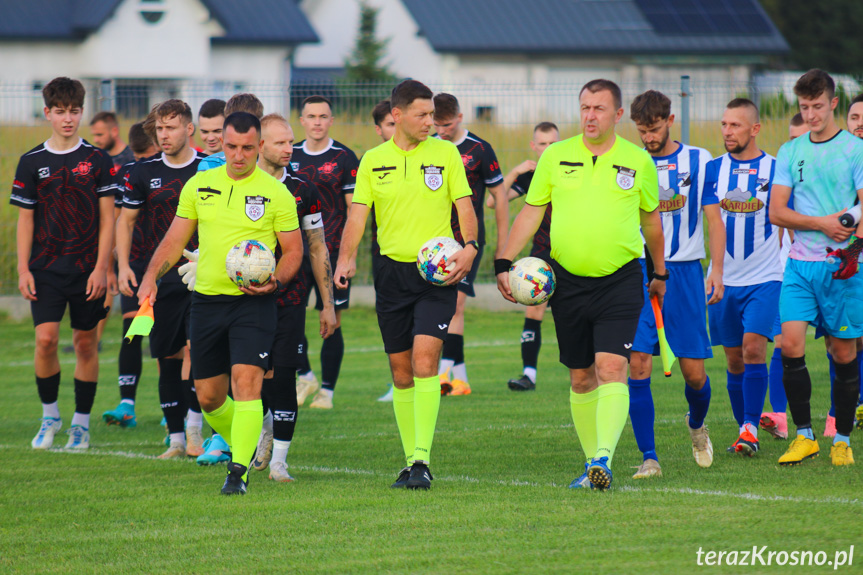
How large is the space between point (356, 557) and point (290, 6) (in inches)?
1579

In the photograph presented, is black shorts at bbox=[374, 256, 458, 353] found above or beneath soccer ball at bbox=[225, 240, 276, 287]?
beneath

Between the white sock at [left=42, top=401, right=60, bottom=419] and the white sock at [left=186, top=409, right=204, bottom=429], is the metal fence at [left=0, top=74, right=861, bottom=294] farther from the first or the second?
the white sock at [left=186, top=409, right=204, bottom=429]

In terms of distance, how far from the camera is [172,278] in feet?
25.7

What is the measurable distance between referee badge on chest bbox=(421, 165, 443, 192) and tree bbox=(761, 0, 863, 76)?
51.3 m

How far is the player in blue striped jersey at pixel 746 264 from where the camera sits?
7.57m

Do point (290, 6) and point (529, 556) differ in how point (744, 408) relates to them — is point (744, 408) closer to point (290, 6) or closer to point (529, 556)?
point (529, 556)

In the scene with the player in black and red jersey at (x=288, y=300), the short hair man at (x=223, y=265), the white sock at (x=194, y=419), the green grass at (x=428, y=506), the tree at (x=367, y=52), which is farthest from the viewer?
the tree at (x=367, y=52)

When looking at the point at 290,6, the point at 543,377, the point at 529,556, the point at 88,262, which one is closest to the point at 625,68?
the point at 290,6

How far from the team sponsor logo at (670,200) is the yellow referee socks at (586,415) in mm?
1395

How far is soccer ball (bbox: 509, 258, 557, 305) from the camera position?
627cm

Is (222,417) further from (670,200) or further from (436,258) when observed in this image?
(670,200)

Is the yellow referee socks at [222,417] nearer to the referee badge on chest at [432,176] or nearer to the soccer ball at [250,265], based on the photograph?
the soccer ball at [250,265]

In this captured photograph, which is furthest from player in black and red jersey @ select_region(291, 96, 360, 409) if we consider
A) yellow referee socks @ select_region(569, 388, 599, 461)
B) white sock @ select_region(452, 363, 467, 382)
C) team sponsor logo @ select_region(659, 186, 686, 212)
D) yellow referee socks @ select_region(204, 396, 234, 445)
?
yellow referee socks @ select_region(569, 388, 599, 461)

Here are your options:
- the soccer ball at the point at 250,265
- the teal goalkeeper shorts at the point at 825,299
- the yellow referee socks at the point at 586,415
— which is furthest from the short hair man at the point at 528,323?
the soccer ball at the point at 250,265
